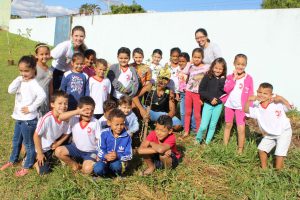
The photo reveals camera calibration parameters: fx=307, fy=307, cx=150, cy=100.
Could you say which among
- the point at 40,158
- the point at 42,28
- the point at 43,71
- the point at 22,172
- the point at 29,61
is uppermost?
the point at 42,28

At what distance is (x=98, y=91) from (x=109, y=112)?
0.67m

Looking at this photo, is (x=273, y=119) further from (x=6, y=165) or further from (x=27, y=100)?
(x=6, y=165)

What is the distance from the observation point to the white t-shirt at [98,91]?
4.32 m

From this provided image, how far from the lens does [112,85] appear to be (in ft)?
15.3

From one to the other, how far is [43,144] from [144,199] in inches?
55.4

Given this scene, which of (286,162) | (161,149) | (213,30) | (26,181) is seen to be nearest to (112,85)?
(161,149)

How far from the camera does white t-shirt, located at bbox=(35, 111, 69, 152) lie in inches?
139

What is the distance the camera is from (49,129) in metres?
3.64

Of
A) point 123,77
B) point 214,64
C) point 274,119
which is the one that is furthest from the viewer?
point 123,77

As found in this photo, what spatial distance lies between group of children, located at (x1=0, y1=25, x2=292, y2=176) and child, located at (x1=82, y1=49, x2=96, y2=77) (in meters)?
0.01

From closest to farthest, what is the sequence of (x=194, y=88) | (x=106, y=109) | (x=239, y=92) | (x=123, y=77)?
(x=106, y=109) < (x=239, y=92) < (x=123, y=77) < (x=194, y=88)

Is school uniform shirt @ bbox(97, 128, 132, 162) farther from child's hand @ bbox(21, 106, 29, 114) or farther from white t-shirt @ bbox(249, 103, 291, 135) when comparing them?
white t-shirt @ bbox(249, 103, 291, 135)

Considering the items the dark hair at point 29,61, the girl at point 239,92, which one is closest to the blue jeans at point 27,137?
the dark hair at point 29,61

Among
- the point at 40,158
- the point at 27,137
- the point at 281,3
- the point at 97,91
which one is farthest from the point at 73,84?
the point at 281,3
